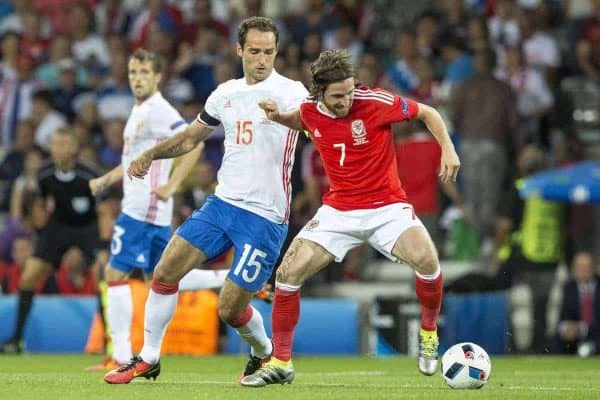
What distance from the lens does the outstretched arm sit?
990cm

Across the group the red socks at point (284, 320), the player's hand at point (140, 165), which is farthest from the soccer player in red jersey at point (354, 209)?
the player's hand at point (140, 165)

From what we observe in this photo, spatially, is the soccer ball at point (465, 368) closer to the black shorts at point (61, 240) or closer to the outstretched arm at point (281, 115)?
the outstretched arm at point (281, 115)

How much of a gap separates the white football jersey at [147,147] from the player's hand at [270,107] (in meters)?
2.84

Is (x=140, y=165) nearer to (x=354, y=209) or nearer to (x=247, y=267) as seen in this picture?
(x=247, y=267)

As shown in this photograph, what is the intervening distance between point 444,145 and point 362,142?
0.63 m

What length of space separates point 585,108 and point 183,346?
645 cm

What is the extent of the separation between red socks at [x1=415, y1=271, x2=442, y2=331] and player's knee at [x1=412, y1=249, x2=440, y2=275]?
4.3 inches

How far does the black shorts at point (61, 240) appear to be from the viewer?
1560cm

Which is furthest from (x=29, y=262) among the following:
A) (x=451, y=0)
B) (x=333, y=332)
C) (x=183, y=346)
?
(x=451, y=0)

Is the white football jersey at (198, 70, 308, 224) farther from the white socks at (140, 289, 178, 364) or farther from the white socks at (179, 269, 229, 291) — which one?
the white socks at (179, 269, 229, 291)

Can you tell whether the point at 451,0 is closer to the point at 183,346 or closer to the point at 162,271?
the point at 183,346

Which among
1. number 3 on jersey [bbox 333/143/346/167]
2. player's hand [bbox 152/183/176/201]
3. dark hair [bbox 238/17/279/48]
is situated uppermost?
dark hair [bbox 238/17/279/48]

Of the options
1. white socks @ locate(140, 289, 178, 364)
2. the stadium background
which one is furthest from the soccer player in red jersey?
the stadium background

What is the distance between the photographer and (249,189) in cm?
1033
